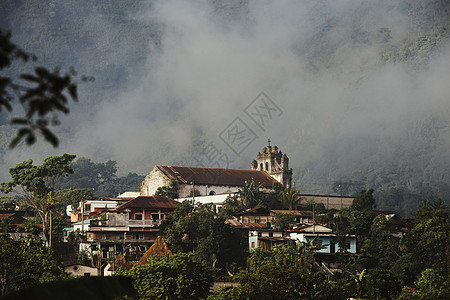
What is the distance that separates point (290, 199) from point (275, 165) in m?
17.4

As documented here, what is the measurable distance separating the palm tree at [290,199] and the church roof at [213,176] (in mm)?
8318

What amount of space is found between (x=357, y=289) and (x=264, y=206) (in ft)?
78.4

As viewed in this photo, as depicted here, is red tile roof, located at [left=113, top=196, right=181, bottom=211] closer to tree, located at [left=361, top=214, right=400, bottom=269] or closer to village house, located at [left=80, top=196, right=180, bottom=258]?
village house, located at [left=80, top=196, right=180, bottom=258]

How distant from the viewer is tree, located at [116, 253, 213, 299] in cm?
3169

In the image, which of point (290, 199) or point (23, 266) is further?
point (290, 199)

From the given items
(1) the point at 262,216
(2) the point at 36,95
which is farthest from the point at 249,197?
(2) the point at 36,95

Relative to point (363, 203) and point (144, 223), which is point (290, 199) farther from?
point (144, 223)

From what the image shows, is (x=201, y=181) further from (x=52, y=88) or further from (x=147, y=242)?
(x=52, y=88)

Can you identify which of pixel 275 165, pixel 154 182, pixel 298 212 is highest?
pixel 275 165

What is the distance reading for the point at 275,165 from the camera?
8519 cm

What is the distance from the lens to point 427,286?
4069 cm

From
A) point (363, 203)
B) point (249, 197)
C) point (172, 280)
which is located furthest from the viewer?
point (249, 197)

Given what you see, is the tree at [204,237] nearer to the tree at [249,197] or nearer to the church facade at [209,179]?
the tree at [249,197]

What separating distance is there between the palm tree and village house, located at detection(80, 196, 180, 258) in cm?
1573
